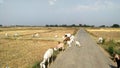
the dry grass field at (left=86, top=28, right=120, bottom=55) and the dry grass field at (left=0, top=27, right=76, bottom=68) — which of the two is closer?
the dry grass field at (left=0, top=27, right=76, bottom=68)

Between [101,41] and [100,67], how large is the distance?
22792mm

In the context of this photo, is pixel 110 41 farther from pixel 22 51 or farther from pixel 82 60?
pixel 82 60

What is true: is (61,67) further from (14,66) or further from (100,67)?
(14,66)

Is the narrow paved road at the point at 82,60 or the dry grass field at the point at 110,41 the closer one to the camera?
the narrow paved road at the point at 82,60

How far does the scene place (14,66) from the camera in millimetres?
18734

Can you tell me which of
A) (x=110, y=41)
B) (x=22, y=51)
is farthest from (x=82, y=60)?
(x=110, y=41)

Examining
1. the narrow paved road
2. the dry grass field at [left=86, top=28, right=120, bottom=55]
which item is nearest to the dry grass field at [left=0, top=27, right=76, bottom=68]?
the narrow paved road

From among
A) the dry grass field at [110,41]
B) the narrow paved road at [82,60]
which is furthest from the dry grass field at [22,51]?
the dry grass field at [110,41]

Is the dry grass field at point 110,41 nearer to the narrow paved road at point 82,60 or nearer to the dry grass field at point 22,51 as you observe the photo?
the narrow paved road at point 82,60

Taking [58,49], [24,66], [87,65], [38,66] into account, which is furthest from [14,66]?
[58,49]

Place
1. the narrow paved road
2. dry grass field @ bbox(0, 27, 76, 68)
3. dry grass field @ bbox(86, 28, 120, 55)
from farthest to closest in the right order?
dry grass field @ bbox(86, 28, 120, 55) < dry grass field @ bbox(0, 27, 76, 68) < the narrow paved road

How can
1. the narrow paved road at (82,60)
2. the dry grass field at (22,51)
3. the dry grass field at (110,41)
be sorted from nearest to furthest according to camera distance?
the narrow paved road at (82,60) < the dry grass field at (22,51) < the dry grass field at (110,41)

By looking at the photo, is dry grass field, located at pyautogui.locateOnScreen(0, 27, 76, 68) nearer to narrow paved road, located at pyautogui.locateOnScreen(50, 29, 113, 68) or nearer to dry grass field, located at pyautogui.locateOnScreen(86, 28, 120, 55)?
narrow paved road, located at pyautogui.locateOnScreen(50, 29, 113, 68)

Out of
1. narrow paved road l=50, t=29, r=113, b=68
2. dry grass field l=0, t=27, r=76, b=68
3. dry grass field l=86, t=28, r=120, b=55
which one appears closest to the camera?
narrow paved road l=50, t=29, r=113, b=68
